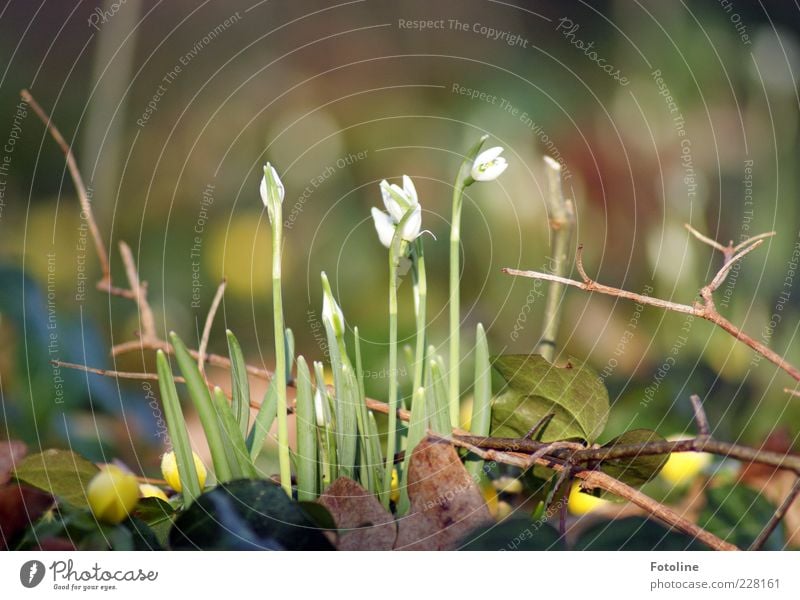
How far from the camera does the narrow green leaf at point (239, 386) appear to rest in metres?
0.39

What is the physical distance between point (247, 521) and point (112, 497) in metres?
0.06

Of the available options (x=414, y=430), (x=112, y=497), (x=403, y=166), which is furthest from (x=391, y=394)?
(x=403, y=166)

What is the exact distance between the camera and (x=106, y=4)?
1.78ft

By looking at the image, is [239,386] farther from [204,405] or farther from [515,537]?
[515,537]

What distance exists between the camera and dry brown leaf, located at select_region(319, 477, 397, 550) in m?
0.36

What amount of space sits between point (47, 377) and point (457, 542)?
0.30 m

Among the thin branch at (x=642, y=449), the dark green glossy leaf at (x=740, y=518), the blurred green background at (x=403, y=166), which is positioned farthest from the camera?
the blurred green background at (x=403, y=166)

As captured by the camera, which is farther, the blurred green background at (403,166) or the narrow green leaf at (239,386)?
the blurred green background at (403,166)

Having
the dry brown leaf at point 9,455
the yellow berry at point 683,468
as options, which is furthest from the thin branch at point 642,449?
the dry brown leaf at point 9,455

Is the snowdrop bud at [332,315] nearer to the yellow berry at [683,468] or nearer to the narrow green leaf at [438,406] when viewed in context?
the narrow green leaf at [438,406]

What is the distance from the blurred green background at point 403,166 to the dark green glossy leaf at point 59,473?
14cm
